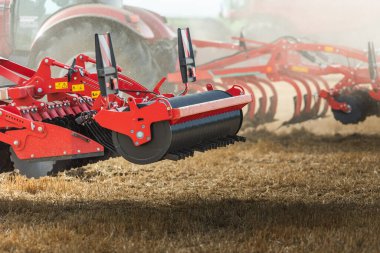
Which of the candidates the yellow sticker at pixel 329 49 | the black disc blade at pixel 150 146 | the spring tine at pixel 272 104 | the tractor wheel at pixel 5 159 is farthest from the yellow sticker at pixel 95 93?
the yellow sticker at pixel 329 49

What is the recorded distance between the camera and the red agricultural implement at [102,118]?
5.23m

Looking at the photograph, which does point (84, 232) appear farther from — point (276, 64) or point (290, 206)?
point (276, 64)

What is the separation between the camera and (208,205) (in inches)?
215

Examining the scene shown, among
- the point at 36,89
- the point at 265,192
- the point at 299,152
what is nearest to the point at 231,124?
the point at 265,192

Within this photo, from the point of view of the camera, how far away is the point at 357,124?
10.3 metres

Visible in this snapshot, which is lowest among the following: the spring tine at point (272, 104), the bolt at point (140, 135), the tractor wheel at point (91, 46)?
the bolt at point (140, 135)

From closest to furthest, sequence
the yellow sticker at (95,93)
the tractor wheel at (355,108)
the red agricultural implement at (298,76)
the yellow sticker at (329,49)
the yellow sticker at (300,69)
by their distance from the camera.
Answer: the yellow sticker at (95,93) < the tractor wheel at (355,108) < the red agricultural implement at (298,76) < the yellow sticker at (329,49) < the yellow sticker at (300,69)

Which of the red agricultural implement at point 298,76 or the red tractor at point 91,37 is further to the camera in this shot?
the red agricultural implement at point 298,76

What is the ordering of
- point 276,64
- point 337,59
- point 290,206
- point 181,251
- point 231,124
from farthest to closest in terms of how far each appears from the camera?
point 337,59, point 276,64, point 231,124, point 290,206, point 181,251

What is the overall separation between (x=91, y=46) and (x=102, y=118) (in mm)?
2688

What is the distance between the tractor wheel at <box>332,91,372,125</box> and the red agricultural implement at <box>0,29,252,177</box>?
434 cm

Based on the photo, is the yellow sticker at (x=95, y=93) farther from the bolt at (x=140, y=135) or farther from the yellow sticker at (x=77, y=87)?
the bolt at (x=140, y=135)

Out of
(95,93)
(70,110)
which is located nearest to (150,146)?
(95,93)

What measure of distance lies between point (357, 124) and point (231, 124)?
462 cm
